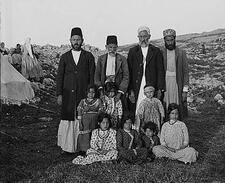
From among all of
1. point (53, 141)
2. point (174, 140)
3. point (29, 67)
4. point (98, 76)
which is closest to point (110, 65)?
point (98, 76)

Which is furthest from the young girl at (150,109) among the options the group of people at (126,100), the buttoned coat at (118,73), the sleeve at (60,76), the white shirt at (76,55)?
the sleeve at (60,76)

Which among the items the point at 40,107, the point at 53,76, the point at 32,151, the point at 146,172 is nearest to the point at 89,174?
the point at 146,172

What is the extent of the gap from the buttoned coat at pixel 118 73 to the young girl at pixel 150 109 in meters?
0.35

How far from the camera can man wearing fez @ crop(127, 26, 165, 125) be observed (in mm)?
5676

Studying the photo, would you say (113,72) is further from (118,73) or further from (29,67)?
(29,67)

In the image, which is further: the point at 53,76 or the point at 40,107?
the point at 53,76

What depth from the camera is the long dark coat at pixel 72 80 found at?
5.82 metres

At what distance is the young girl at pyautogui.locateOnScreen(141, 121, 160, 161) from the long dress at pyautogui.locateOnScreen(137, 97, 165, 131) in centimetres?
10

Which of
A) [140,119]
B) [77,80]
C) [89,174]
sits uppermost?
[77,80]

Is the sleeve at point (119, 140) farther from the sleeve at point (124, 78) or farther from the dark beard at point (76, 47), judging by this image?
the dark beard at point (76, 47)

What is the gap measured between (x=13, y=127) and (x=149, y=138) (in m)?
4.04

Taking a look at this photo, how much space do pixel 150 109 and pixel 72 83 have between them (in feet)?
4.22

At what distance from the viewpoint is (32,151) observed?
20.8ft

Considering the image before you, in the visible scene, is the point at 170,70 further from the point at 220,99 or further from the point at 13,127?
the point at 220,99
